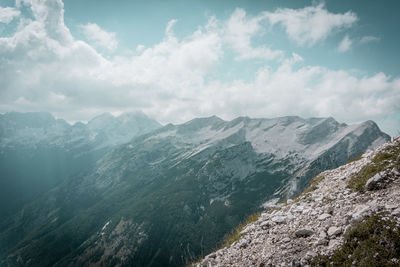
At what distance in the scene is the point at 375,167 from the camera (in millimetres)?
16938

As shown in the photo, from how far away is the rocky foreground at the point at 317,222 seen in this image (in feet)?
40.8

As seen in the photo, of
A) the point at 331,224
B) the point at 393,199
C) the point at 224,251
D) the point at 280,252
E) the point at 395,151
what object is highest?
the point at 395,151

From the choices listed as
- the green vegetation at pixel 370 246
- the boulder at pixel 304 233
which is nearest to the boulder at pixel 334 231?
the green vegetation at pixel 370 246

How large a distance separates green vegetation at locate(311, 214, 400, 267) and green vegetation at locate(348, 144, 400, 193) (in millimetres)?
4822

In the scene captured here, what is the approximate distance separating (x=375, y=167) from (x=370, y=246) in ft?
28.1

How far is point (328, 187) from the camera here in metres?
19.5

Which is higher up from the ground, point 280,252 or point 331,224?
point 331,224

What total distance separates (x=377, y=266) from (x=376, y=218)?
2644 mm

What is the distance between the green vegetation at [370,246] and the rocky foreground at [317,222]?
387 mm

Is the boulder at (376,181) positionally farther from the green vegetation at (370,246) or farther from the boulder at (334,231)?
the boulder at (334,231)

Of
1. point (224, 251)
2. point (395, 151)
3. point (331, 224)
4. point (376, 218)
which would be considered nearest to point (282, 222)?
point (331, 224)

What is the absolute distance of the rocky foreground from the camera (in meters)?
12.4

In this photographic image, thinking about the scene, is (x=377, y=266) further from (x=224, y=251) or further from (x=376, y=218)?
(x=224, y=251)

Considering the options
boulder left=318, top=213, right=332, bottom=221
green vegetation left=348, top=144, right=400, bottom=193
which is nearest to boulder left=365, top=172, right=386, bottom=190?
green vegetation left=348, top=144, right=400, bottom=193
